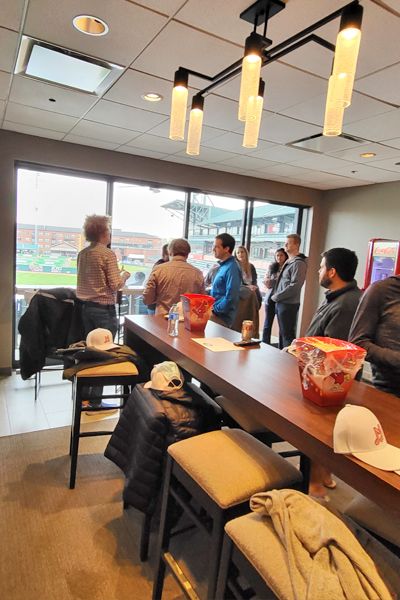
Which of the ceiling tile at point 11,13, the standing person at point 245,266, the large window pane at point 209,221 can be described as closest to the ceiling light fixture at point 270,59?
the ceiling tile at point 11,13

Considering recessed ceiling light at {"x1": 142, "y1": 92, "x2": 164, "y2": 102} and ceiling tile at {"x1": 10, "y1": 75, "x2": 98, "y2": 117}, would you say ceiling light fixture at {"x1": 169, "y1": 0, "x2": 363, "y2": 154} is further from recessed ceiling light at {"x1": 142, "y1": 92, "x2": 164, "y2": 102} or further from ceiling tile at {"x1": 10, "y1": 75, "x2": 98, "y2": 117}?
ceiling tile at {"x1": 10, "y1": 75, "x2": 98, "y2": 117}

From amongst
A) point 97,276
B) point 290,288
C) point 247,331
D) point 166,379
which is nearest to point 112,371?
point 166,379

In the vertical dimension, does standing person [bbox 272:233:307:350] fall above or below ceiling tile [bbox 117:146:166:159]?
below

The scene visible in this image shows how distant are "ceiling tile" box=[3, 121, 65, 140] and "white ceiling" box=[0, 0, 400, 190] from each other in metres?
0.01

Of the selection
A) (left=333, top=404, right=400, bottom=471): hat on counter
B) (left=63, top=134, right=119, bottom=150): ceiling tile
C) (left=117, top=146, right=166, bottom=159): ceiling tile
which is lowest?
(left=333, top=404, right=400, bottom=471): hat on counter

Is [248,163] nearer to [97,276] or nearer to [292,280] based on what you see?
[292,280]

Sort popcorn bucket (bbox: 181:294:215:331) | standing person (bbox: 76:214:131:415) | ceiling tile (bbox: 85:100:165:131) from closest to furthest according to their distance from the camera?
popcorn bucket (bbox: 181:294:215:331), ceiling tile (bbox: 85:100:165:131), standing person (bbox: 76:214:131:415)

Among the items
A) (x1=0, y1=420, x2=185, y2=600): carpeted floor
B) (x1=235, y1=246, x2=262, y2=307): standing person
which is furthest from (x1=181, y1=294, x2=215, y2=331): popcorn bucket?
(x1=235, y1=246, x2=262, y2=307): standing person

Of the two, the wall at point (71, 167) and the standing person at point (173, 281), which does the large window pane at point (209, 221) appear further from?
the standing person at point (173, 281)

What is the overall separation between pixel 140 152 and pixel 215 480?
3884 millimetres

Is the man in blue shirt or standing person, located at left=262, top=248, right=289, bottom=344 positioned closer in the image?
the man in blue shirt

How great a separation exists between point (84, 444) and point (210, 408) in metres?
1.46

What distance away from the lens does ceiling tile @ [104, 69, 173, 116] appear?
236 cm

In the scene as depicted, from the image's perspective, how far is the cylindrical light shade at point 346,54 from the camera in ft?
4.12
